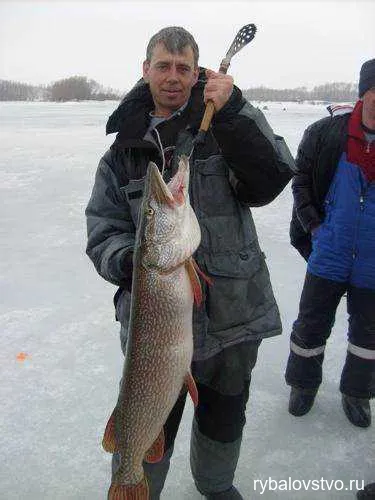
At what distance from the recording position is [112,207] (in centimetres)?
191

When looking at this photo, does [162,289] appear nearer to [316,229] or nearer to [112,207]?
[112,207]

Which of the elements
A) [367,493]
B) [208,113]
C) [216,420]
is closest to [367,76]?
[208,113]

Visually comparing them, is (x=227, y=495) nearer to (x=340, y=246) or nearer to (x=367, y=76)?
(x=340, y=246)

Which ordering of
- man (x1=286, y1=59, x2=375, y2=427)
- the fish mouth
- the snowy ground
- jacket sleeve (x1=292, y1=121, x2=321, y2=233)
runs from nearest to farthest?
1. the fish mouth
2. the snowy ground
3. man (x1=286, y1=59, x2=375, y2=427)
4. jacket sleeve (x1=292, y1=121, x2=321, y2=233)

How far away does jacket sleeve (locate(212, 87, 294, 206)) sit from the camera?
1643 millimetres

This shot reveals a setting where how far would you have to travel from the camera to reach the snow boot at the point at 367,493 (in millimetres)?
2166

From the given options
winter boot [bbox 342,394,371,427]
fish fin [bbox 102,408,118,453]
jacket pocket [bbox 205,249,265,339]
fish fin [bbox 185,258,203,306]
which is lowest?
winter boot [bbox 342,394,371,427]

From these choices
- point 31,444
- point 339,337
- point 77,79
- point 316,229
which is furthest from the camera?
point 77,79

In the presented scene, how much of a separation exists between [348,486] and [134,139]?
1.95 meters

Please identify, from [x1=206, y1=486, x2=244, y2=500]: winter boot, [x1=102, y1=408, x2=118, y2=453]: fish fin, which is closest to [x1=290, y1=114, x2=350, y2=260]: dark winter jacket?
[x1=206, y1=486, x2=244, y2=500]: winter boot

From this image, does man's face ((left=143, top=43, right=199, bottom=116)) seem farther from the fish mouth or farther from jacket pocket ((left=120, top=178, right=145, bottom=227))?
the fish mouth

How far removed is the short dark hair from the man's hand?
318 millimetres

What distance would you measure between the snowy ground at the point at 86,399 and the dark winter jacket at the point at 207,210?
3.12ft

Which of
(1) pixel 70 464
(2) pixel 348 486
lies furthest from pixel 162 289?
(2) pixel 348 486
